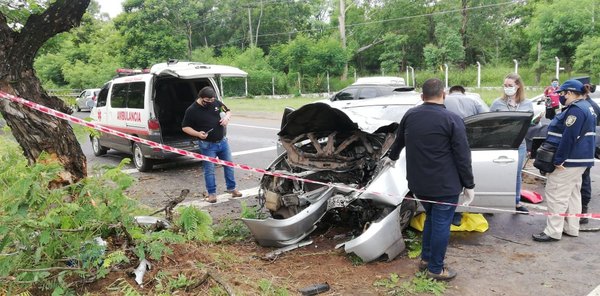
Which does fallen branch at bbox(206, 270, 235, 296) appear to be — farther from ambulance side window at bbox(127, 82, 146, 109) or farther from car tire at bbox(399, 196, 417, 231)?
ambulance side window at bbox(127, 82, 146, 109)

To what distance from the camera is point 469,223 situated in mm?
5082

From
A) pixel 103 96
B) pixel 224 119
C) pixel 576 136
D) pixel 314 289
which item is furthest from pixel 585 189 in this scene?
pixel 103 96

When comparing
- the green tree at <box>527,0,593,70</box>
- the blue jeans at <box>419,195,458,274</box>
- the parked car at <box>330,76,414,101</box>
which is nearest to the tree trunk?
the blue jeans at <box>419,195,458,274</box>

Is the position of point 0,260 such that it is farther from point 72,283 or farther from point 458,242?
point 458,242

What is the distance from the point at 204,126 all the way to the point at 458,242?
370 centimetres

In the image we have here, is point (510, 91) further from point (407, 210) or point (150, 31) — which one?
point (150, 31)

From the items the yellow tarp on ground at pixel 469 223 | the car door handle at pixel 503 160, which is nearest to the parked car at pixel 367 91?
the yellow tarp on ground at pixel 469 223

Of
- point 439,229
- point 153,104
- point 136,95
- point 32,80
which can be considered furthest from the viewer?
point 136,95

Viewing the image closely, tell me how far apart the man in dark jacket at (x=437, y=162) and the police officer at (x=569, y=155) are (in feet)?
4.72

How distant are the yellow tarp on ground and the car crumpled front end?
0.34 m

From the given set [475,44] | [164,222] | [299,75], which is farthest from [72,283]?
[475,44]

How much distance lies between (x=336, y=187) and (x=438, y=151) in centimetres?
123

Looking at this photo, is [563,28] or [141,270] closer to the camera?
[141,270]

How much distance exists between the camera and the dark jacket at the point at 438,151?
→ 3.63 meters
